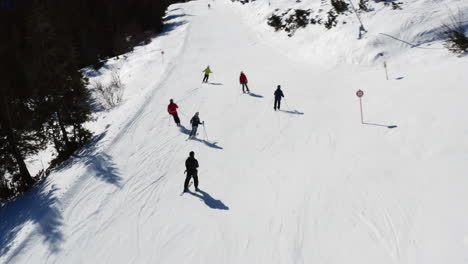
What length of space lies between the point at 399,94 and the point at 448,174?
7.06m

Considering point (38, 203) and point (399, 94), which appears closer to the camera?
point (38, 203)

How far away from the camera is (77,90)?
19.0 meters

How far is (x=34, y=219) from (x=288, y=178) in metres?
9.25

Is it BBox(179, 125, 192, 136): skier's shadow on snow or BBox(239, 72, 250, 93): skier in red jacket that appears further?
BBox(239, 72, 250, 93): skier in red jacket

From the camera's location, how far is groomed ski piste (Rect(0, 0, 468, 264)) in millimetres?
8016

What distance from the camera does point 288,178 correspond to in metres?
10.9

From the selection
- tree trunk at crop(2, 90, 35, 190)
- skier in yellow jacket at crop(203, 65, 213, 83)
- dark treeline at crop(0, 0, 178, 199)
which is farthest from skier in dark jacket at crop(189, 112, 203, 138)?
tree trunk at crop(2, 90, 35, 190)

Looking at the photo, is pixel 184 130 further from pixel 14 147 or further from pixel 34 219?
pixel 14 147

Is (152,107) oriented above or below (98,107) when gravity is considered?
above

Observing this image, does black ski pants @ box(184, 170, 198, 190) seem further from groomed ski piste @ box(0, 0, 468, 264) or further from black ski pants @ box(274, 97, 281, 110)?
black ski pants @ box(274, 97, 281, 110)

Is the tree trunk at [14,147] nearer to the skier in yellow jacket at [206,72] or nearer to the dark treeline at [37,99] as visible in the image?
the dark treeline at [37,99]

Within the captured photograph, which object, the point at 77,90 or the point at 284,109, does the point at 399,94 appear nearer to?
the point at 284,109

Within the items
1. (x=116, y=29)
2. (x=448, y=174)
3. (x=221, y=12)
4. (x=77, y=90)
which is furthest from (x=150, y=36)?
(x=448, y=174)

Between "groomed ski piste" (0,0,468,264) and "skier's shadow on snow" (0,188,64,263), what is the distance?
6 cm
